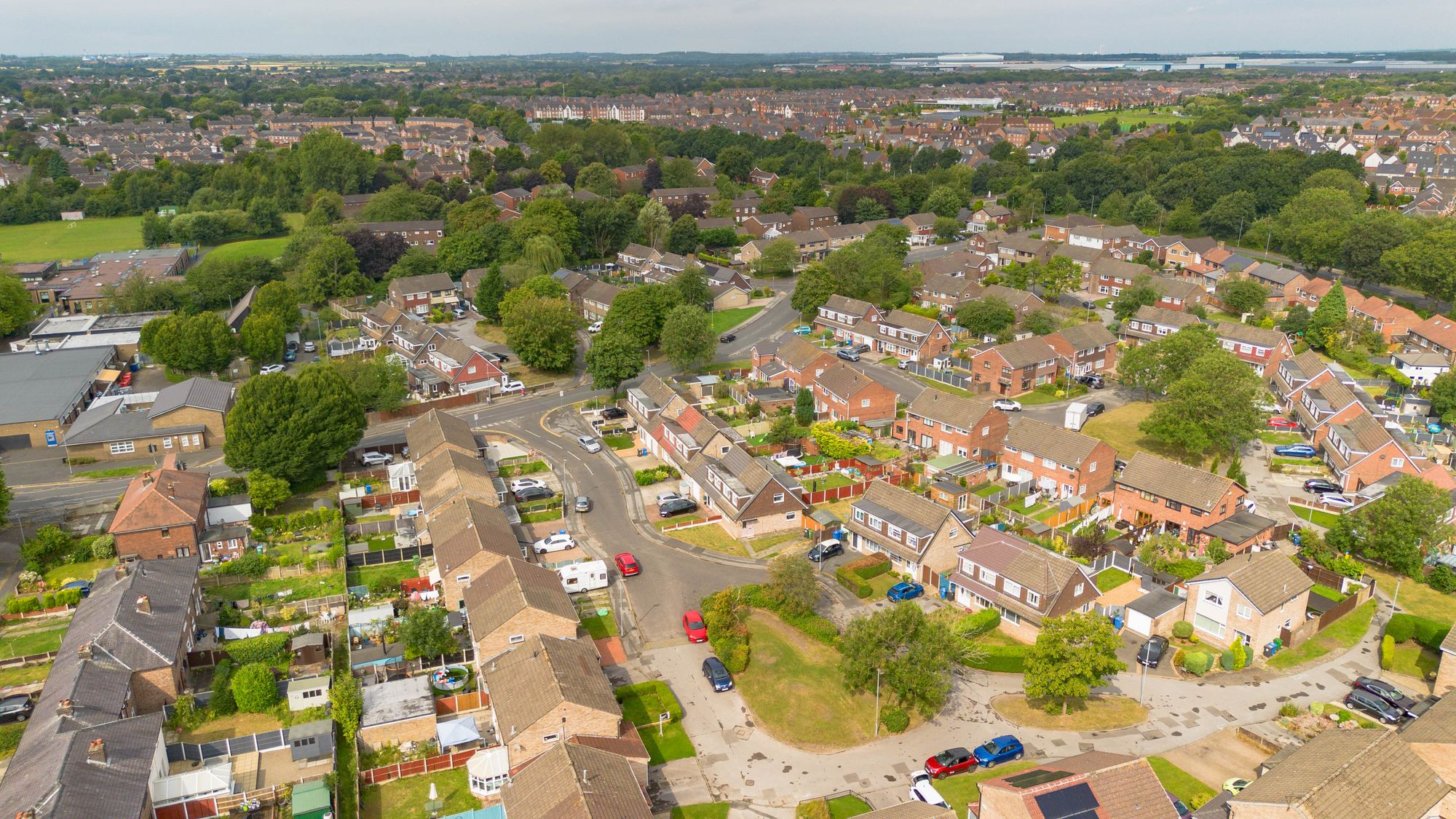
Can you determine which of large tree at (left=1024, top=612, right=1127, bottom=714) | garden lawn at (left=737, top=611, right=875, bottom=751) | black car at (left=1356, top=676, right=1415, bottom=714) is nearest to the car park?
garden lawn at (left=737, top=611, right=875, bottom=751)

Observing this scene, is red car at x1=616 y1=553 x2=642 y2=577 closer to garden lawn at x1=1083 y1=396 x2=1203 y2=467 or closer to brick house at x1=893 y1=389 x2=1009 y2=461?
brick house at x1=893 y1=389 x2=1009 y2=461

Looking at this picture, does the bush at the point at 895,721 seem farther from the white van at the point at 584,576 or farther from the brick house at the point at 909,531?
the white van at the point at 584,576

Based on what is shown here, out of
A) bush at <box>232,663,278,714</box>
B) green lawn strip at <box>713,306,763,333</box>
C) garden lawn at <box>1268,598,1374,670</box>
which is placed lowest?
green lawn strip at <box>713,306,763,333</box>

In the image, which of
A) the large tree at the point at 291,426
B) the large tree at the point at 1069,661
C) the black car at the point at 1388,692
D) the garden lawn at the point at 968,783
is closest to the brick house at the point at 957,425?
the large tree at the point at 1069,661

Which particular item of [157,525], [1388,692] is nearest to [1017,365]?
[1388,692]

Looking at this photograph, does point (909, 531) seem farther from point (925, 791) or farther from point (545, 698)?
point (545, 698)
